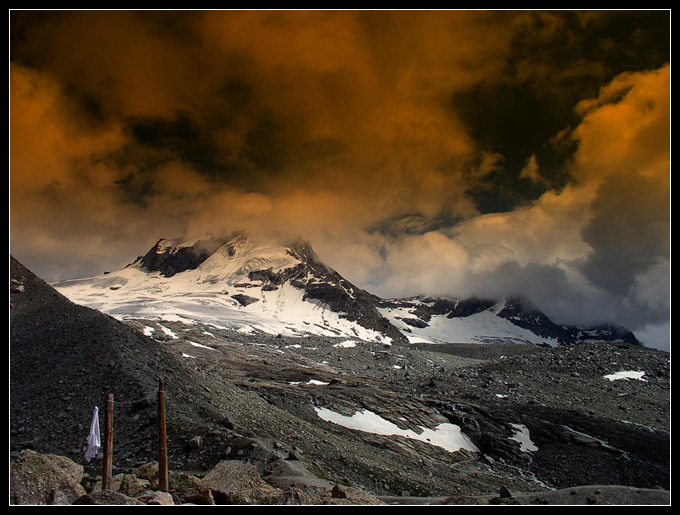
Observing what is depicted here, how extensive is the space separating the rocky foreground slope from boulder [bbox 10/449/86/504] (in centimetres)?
724

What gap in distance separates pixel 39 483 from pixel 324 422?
25.3 m

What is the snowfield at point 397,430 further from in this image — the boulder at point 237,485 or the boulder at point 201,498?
the boulder at point 201,498

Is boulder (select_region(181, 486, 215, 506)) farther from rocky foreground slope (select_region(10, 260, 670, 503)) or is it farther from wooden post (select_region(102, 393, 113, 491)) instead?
rocky foreground slope (select_region(10, 260, 670, 503))

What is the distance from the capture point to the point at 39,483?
1379 cm

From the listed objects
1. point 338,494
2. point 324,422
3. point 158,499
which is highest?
point 158,499

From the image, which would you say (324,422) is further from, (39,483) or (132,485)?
(39,483)

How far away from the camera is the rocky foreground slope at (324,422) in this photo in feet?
78.9

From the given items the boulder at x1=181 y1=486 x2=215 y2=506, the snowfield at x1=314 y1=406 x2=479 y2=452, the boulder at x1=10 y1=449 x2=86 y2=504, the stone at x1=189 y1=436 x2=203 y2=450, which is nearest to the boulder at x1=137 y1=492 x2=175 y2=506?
the boulder at x1=181 y1=486 x2=215 y2=506

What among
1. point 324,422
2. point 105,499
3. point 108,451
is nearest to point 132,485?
point 108,451

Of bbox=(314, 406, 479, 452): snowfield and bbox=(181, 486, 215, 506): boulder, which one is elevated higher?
bbox=(181, 486, 215, 506): boulder

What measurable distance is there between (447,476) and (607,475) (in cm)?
1297

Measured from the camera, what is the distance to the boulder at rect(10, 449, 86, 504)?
1335 centimetres

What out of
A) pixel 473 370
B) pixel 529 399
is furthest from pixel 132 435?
pixel 473 370

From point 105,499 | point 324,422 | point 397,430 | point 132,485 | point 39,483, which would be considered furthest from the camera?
point 397,430
